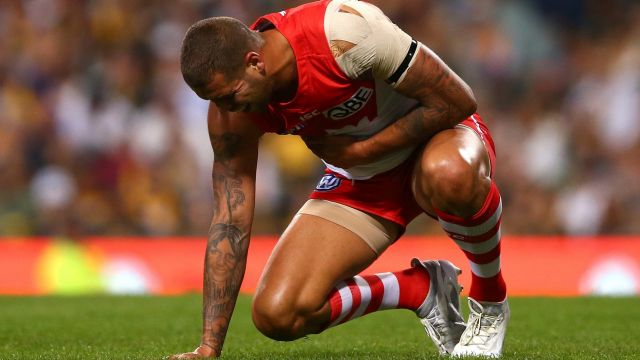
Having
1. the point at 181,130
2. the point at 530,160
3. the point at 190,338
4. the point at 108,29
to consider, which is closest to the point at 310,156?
the point at 181,130

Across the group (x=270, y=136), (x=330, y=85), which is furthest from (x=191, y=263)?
(x=330, y=85)

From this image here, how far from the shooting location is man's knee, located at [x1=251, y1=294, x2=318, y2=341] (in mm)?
4402

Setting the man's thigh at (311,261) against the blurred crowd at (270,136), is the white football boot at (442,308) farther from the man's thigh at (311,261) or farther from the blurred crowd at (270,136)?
the blurred crowd at (270,136)

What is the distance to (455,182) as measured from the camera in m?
4.17

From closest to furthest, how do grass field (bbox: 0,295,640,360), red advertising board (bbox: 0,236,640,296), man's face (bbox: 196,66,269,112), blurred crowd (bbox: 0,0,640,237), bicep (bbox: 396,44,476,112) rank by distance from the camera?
man's face (bbox: 196,66,269,112)
bicep (bbox: 396,44,476,112)
grass field (bbox: 0,295,640,360)
red advertising board (bbox: 0,236,640,296)
blurred crowd (bbox: 0,0,640,237)

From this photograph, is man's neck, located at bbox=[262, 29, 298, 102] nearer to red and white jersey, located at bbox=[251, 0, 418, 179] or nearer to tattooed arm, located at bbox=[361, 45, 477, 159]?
red and white jersey, located at bbox=[251, 0, 418, 179]

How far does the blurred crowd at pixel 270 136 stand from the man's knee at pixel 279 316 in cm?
596

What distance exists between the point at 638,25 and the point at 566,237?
2.46m

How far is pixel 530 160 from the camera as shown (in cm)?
1052

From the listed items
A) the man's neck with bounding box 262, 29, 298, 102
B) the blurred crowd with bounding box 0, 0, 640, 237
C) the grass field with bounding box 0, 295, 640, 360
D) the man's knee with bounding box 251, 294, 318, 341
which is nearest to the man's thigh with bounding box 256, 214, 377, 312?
the man's knee with bounding box 251, 294, 318, 341

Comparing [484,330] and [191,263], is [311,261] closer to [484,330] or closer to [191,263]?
[484,330]

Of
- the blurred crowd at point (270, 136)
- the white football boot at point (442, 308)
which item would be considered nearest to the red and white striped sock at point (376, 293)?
the white football boot at point (442, 308)

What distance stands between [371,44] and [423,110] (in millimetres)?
386

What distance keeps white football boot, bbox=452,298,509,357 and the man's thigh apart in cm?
Result: 52
